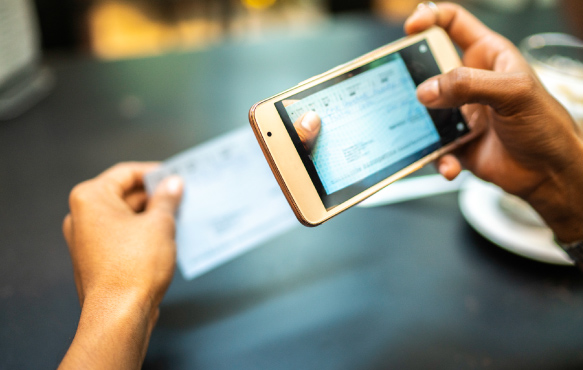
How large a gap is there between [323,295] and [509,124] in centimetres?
29

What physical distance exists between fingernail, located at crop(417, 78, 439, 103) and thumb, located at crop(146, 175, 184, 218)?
312 millimetres

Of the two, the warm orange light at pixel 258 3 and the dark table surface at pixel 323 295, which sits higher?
the warm orange light at pixel 258 3

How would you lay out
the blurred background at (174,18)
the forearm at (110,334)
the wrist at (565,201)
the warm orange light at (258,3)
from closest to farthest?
the forearm at (110,334), the wrist at (565,201), the blurred background at (174,18), the warm orange light at (258,3)

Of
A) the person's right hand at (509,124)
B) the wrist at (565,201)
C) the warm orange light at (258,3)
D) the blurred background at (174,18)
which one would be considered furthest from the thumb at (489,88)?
the warm orange light at (258,3)

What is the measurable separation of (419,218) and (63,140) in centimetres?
67

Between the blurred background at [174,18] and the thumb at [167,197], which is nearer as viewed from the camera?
the thumb at [167,197]

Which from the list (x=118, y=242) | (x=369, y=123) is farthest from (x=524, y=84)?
(x=118, y=242)

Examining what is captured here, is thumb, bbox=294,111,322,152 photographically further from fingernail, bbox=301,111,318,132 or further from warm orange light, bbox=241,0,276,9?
warm orange light, bbox=241,0,276,9

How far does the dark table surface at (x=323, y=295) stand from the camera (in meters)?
0.44

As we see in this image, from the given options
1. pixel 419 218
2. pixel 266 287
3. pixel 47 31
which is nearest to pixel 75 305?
pixel 266 287

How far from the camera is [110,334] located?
0.38 m

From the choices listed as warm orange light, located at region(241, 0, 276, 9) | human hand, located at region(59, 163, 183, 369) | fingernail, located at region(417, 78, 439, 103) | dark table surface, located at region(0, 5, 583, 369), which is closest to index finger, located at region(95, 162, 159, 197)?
human hand, located at region(59, 163, 183, 369)

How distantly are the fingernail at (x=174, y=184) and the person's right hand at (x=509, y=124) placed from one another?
12.2 inches

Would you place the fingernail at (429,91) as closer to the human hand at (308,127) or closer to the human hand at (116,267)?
the human hand at (308,127)
